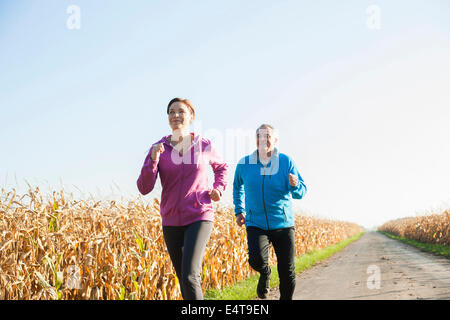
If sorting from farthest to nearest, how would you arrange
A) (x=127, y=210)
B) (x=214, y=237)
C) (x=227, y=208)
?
(x=227, y=208) → (x=214, y=237) → (x=127, y=210)

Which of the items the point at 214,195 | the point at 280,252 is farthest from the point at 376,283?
the point at 214,195

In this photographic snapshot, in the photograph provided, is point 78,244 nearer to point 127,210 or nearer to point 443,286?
point 127,210

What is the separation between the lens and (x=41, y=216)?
6.09 meters

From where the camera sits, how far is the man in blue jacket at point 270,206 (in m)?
5.45

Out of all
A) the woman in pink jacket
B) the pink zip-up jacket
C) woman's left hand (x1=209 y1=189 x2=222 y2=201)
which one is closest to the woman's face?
the woman in pink jacket

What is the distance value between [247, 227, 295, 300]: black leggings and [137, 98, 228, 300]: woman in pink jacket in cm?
145

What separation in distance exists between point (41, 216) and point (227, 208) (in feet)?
21.1

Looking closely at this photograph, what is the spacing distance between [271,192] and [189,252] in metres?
1.98

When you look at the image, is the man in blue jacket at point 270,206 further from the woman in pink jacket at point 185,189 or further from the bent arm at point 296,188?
the woman in pink jacket at point 185,189

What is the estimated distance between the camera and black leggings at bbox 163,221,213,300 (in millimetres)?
3922

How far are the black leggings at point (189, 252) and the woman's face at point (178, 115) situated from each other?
1.10 meters
